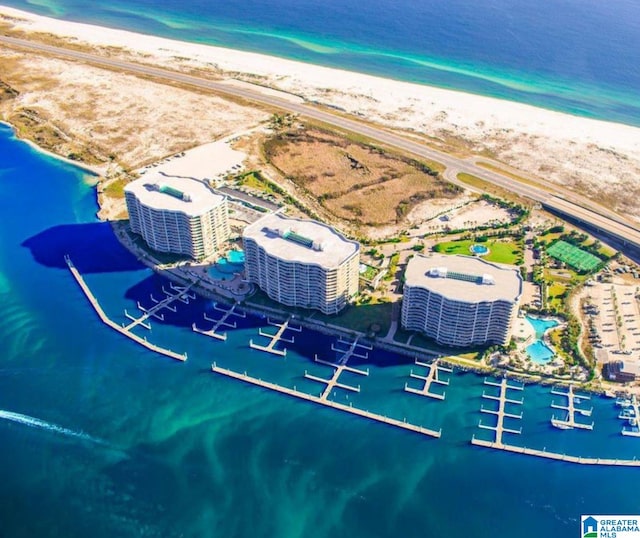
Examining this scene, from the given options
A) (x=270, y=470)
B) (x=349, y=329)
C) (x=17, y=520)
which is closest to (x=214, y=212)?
(x=349, y=329)

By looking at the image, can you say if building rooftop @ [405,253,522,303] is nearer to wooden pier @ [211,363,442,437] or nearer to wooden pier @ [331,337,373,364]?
wooden pier @ [331,337,373,364]

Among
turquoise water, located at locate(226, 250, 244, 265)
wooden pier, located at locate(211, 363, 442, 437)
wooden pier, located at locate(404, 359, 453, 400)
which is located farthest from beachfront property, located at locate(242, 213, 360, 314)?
wooden pier, located at locate(404, 359, 453, 400)

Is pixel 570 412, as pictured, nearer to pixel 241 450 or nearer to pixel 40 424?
pixel 241 450

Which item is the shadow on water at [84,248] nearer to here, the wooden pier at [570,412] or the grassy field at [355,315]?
the grassy field at [355,315]

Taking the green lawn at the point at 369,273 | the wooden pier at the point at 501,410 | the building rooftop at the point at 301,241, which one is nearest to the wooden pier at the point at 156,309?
the building rooftop at the point at 301,241

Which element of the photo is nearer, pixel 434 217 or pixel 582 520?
pixel 582 520

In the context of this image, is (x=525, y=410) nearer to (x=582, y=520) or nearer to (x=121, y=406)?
(x=582, y=520)

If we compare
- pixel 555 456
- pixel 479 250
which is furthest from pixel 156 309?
pixel 555 456
